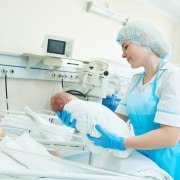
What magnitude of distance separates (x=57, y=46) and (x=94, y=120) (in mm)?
1478

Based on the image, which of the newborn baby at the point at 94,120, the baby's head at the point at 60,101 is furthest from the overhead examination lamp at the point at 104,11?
the newborn baby at the point at 94,120

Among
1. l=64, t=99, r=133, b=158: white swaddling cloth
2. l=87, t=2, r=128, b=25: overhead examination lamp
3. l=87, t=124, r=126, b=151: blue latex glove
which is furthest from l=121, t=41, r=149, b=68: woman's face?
l=87, t=2, r=128, b=25: overhead examination lamp

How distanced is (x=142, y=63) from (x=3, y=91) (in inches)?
62.3

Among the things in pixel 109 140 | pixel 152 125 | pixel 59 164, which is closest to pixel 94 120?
pixel 109 140

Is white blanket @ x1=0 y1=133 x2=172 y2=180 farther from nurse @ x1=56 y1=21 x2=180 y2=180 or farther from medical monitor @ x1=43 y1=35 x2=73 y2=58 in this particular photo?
medical monitor @ x1=43 y1=35 x2=73 y2=58

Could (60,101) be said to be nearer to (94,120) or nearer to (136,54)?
(94,120)

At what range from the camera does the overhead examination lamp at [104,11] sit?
3.31m

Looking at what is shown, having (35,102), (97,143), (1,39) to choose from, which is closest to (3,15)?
(1,39)

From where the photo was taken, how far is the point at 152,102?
1.39 m

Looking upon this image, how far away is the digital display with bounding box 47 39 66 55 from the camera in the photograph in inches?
101

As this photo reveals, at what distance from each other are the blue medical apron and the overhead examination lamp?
2092 millimetres

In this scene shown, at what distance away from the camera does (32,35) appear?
2.79 meters

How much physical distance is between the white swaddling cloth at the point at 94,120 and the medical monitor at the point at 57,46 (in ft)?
4.41

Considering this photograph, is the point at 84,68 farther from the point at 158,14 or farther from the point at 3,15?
the point at 158,14
